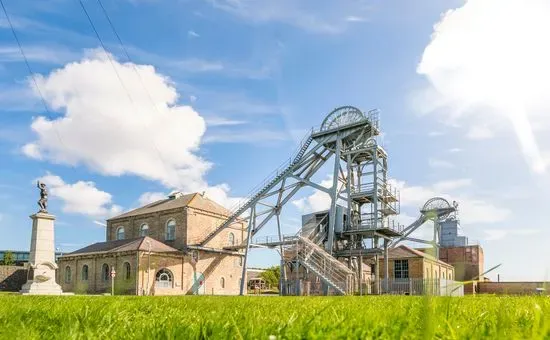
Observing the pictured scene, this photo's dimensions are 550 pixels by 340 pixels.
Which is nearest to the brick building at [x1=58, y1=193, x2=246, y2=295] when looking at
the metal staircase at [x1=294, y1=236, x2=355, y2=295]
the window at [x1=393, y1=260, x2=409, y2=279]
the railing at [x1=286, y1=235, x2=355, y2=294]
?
the railing at [x1=286, y1=235, x2=355, y2=294]

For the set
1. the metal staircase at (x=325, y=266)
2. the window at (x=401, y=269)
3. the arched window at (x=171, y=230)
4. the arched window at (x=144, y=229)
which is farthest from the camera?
the arched window at (x=144, y=229)

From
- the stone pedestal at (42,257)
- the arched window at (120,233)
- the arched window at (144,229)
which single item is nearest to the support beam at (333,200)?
the stone pedestal at (42,257)

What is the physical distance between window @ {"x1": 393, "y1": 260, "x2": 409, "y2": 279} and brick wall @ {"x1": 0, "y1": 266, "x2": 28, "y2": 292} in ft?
132

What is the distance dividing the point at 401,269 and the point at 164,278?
78.7 feet

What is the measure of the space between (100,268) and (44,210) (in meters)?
12.2

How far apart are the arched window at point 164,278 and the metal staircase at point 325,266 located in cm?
1397

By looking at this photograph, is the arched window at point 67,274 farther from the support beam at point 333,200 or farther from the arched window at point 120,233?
the support beam at point 333,200

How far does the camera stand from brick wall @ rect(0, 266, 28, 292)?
48.3 meters

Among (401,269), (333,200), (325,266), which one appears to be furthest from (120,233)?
(401,269)

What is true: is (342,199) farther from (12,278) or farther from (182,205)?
(12,278)

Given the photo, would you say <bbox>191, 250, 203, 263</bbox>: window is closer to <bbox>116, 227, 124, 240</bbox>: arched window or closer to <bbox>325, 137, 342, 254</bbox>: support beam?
<bbox>116, 227, 124, 240</bbox>: arched window

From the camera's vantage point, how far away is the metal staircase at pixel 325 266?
30.2m

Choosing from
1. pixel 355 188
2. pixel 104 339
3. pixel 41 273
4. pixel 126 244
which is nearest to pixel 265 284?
pixel 126 244

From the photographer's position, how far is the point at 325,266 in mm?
31797
